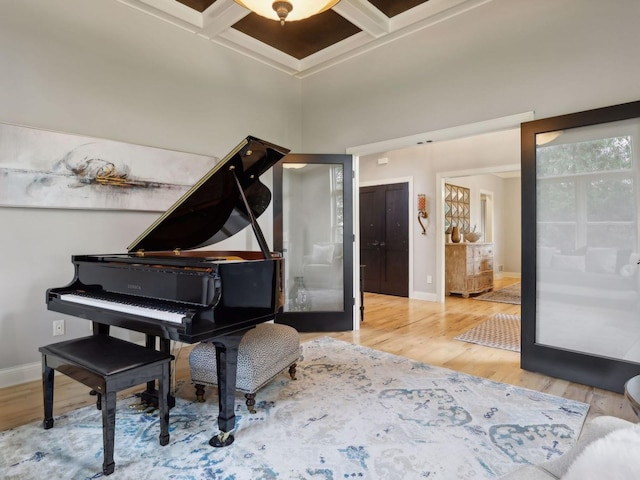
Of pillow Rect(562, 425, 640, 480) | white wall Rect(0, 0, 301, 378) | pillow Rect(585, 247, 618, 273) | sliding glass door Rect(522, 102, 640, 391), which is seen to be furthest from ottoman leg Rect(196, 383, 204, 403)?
pillow Rect(585, 247, 618, 273)

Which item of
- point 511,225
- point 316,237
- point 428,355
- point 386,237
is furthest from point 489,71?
point 511,225

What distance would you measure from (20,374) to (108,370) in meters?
1.77

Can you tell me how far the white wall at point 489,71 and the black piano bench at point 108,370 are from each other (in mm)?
3240

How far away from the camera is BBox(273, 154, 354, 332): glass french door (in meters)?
4.36

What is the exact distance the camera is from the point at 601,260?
2.79 meters

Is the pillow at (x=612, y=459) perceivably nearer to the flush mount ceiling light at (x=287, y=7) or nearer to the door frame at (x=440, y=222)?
the flush mount ceiling light at (x=287, y=7)

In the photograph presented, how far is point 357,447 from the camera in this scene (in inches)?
77.9

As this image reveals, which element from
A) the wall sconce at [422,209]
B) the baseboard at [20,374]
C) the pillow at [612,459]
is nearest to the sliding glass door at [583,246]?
the pillow at [612,459]

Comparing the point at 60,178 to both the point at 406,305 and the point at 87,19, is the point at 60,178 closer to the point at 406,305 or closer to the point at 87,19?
the point at 87,19

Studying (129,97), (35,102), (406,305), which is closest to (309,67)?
(129,97)

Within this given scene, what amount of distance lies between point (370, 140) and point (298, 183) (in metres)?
1.00

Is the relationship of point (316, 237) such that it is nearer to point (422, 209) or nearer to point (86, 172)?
point (86, 172)

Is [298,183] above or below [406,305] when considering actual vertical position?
above

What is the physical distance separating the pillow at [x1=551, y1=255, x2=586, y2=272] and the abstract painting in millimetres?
3396
